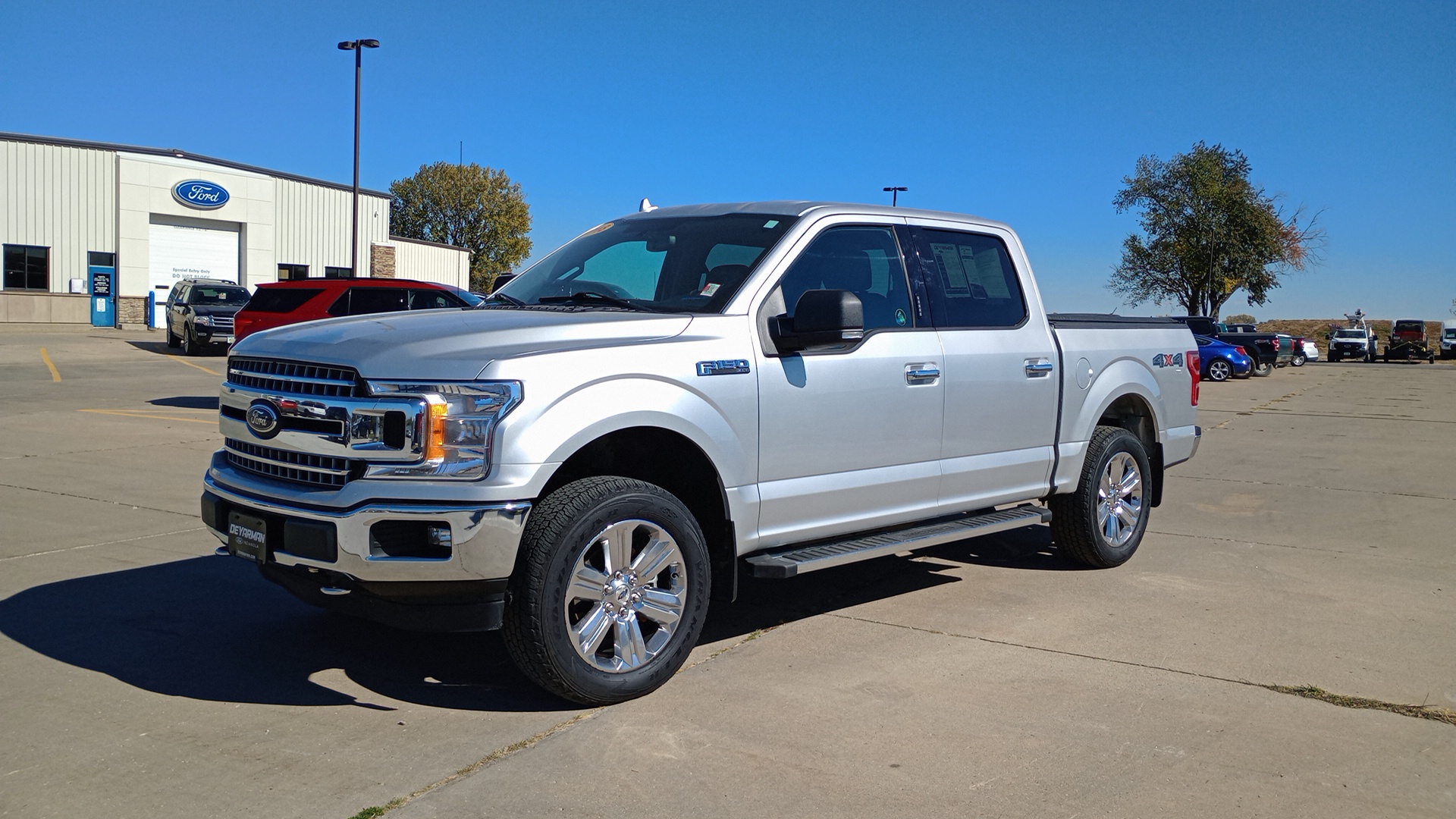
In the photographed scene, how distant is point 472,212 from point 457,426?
82511mm

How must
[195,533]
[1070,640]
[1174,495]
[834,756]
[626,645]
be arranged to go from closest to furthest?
[834,756], [626,645], [1070,640], [195,533], [1174,495]

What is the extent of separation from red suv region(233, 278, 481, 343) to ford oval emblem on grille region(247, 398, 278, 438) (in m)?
11.1

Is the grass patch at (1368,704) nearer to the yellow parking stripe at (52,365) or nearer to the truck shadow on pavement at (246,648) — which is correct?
the truck shadow on pavement at (246,648)

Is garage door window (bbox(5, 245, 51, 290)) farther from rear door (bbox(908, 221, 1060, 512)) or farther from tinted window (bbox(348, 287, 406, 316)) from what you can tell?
rear door (bbox(908, 221, 1060, 512))

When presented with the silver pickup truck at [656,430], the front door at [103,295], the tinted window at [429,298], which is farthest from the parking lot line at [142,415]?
the front door at [103,295]

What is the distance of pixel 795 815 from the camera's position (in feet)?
11.1

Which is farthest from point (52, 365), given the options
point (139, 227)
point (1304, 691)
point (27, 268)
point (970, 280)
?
point (1304, 691)

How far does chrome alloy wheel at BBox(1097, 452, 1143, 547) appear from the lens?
6.79m

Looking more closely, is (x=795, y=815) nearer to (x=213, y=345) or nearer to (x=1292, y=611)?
(x=1292, y=611)

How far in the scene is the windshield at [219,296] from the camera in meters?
29.2

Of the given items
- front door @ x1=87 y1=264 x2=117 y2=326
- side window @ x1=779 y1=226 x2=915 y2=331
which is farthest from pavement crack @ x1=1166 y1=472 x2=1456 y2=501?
front door @ x1=87 y1=264 x2=117 y2=326

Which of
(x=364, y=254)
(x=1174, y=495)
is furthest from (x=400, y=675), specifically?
(x=364, y=254)

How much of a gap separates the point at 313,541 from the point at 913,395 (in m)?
2.76

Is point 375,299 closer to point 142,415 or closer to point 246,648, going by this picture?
point 142,415
